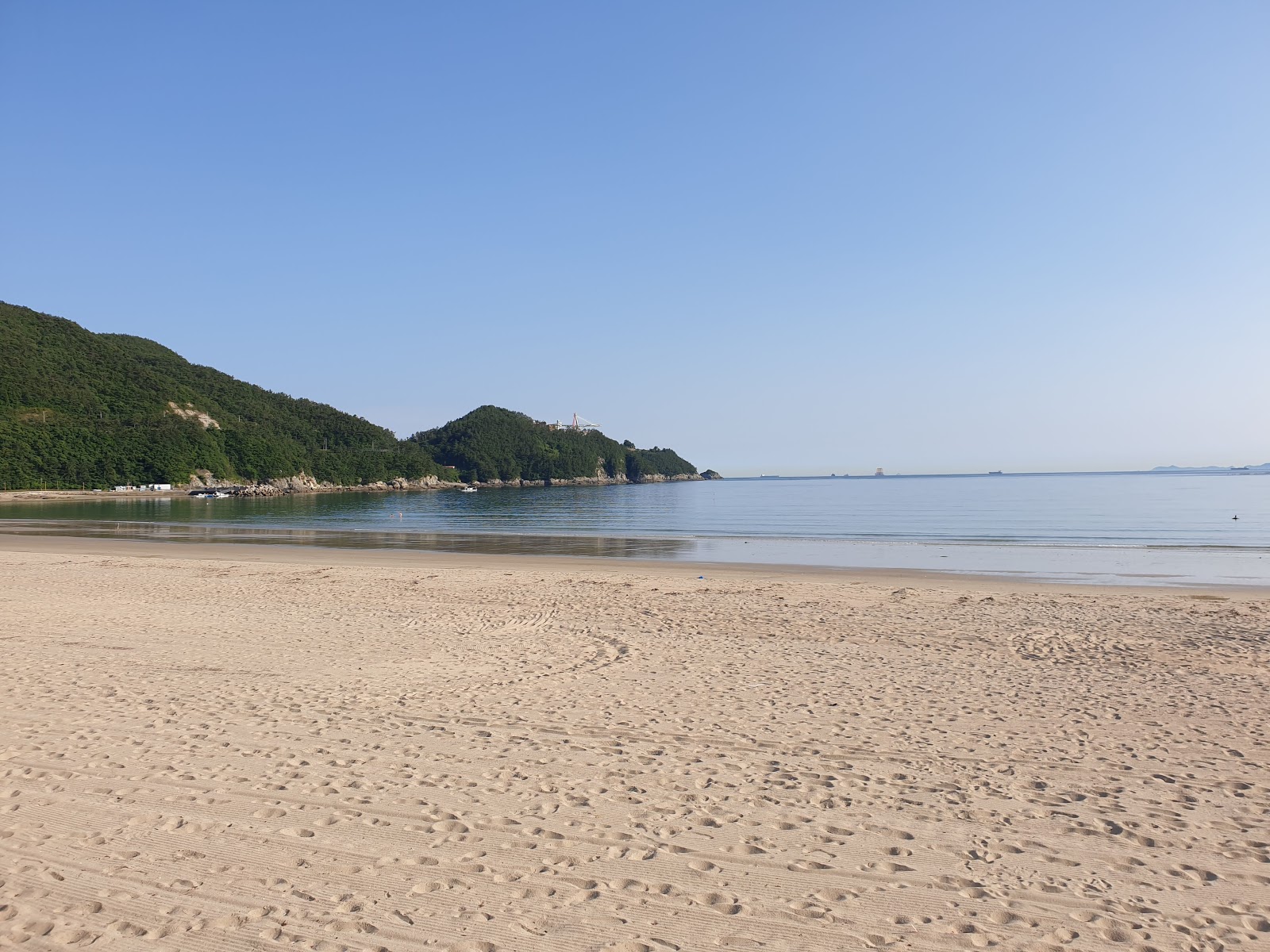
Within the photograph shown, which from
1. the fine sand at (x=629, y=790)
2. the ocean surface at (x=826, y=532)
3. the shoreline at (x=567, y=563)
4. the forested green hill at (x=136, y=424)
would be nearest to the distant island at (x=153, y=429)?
the forested green hill at (x=136, y=424)

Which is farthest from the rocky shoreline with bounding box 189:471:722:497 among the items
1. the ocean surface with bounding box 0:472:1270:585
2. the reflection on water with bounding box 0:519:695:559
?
the reflection on water with bounding box 0:519:695:559

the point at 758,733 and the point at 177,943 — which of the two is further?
the point at 758,733

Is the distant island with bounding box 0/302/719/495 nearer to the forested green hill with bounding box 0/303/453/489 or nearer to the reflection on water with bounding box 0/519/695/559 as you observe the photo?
the forested green hill with bounding box 0/303/453/489

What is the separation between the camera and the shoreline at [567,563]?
20.3 meters

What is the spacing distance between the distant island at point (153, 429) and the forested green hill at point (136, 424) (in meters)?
0.22

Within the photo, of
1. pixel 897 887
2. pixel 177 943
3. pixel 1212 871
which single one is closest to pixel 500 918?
pixel 177 943

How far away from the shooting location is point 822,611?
51.2 feet

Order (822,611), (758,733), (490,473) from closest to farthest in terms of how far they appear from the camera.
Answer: (758,733) → (822,611) → (490,473)

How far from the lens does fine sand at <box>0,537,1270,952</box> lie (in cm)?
404

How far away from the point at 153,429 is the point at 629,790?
458 ft

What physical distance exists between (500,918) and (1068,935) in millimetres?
3000

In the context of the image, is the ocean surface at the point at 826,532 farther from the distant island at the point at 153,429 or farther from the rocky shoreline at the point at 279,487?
the distant island at the point at 153,429

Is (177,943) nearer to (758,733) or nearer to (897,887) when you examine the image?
(897,887)

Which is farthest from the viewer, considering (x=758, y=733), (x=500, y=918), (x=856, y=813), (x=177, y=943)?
(x=758, y=733)
